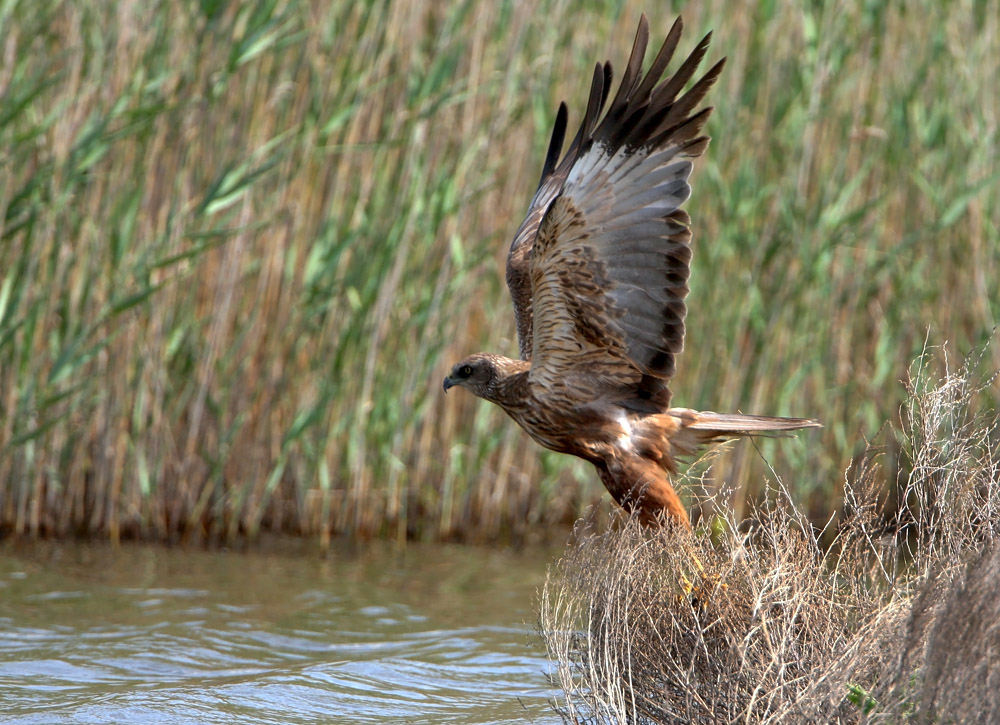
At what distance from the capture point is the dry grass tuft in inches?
111

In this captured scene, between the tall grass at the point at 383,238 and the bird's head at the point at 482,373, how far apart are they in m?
1.33

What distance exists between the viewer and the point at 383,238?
5957 mm

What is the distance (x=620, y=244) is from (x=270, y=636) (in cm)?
241

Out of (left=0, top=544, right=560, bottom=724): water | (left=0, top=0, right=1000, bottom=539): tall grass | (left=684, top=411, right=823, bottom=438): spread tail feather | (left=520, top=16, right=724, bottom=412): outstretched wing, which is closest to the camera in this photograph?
(left=520, top=16, right=724, bottom=412): outstretched wing

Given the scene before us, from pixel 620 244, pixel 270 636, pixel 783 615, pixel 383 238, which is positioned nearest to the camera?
pixel 783 615

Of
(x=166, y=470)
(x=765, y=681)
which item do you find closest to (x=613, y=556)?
(x=765, y=681)

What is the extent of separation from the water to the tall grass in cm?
23

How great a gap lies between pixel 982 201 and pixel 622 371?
2.85 meters

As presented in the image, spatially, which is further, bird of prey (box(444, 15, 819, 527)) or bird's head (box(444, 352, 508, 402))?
bird's head (box(444, 352, 508, 402))

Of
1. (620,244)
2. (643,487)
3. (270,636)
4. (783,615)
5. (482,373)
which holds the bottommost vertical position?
(270,636)

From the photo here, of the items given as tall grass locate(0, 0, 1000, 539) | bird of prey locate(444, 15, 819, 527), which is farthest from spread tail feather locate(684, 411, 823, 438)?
tall grass locate(0, 0, 1000, 539)

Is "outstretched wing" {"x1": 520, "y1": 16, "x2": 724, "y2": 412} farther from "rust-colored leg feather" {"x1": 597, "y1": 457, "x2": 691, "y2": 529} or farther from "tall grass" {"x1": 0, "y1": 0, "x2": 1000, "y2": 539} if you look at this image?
"tall grass" {"x1": 0, "y1": 0, "x2": 1000, "y2": 539}

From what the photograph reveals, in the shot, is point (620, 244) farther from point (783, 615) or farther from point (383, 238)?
point (383, 238)

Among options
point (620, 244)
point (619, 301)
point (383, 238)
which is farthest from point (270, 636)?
point (620, 244)
